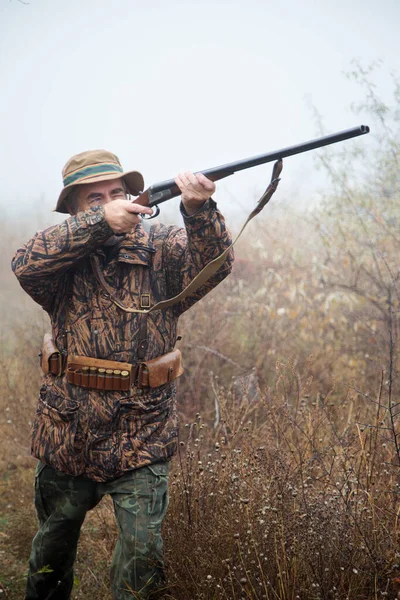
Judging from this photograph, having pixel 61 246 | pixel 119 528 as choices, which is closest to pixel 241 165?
pixel 61 246

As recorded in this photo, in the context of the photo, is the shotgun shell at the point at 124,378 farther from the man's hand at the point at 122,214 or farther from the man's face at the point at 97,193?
the man's face at the point at 97,193

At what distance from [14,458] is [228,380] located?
2.32m

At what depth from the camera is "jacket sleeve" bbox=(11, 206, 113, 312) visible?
2615 mm

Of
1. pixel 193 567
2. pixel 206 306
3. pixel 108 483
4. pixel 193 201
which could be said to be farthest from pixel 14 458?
pixel 193 201

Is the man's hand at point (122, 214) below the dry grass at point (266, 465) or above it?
above

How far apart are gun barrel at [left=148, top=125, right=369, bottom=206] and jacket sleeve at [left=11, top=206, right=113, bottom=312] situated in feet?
1.03

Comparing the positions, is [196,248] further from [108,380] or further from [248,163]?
[108,380]

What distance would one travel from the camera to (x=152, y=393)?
2703mm

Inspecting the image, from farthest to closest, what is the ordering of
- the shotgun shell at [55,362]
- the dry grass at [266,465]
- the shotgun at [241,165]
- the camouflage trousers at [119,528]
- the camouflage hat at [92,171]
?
the camouflage hat at [92,171] < the shotgun shell at [55,362] < the shotgun at [241,165] < the camouflage trousers at [119,528] < the dry grass at [266,465]

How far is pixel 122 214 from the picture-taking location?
2615 millimetres

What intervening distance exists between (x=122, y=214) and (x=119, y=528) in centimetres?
147

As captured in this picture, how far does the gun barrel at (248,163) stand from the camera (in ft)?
8.52

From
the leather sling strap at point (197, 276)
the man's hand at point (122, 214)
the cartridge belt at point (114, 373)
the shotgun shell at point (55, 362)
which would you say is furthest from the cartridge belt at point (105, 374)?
the man's hand at point (122, 214)

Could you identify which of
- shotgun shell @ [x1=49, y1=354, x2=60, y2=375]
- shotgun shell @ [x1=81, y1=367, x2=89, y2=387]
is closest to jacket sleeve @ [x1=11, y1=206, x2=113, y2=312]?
shotgun shell @ [x1=49, y1=354, x2=60, y2=375]
